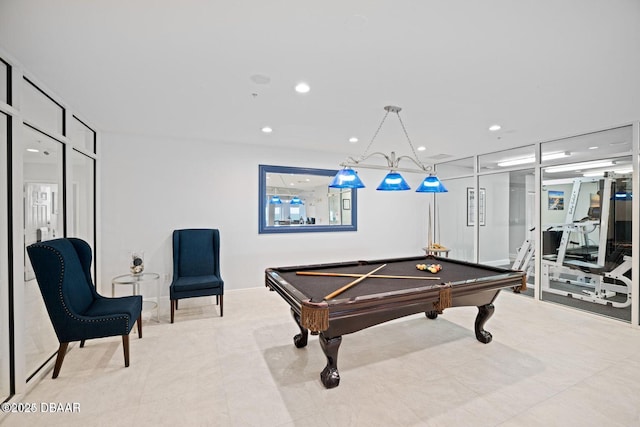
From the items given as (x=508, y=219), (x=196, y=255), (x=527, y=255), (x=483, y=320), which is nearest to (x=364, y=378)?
(x=483, y=320)

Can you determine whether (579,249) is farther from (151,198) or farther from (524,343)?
(151,198)

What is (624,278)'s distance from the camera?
405 cm

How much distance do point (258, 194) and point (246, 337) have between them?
8.52 ft

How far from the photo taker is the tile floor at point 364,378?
78.7 inches

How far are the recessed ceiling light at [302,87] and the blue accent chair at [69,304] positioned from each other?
251 centimetres

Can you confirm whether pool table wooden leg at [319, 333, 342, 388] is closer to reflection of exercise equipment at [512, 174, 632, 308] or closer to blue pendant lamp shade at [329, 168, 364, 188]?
blue pendant lamp shade at [329, 168, 364, 188]

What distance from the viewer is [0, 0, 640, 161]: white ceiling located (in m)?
1.72

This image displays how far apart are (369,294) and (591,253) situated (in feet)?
14.5

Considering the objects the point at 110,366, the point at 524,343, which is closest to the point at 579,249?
the point at 524,343

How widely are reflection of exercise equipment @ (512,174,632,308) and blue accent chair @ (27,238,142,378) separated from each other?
232 inches

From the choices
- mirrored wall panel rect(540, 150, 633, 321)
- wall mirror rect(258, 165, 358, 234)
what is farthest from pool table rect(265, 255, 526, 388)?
mirrored wall panel rect(540, 150, 633, 321)

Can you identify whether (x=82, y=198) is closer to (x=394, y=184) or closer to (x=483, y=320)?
(x=394, y=184)

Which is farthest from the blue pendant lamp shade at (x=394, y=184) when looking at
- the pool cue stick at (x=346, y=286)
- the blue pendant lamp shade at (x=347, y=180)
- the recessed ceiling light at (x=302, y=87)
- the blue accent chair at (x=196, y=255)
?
the blue accent chair at (x=196, y=255)

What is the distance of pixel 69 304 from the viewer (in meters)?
2.44
